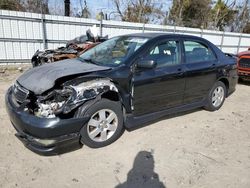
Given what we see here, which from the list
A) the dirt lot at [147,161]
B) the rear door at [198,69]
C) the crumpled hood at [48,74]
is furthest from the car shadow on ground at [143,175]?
the rear door at [198,69]

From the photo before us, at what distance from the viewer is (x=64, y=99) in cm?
309

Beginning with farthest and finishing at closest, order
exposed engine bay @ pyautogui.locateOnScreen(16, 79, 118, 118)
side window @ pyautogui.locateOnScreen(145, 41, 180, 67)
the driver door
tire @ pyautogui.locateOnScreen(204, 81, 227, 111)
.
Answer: tire @ pyautogui.locateOnScreen(204, 81, 227, 111) → side window @ pyautogui.locateOnScreen(145, 41, 180, 67) → the driver door → exposed engine bay @ pyautogui.locateOnScreen(16, 79, 118, 118)

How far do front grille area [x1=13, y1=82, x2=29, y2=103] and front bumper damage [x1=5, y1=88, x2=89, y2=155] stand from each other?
0.14 metres

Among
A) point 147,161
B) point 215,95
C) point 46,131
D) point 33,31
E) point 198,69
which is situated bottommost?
point 147,161

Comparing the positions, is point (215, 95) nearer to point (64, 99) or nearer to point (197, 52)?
point (197, 52)

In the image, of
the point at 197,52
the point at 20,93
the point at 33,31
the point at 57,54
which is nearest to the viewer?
the point at 20,93

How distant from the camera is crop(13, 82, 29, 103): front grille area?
3.16m

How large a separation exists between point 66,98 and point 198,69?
2.62 metres

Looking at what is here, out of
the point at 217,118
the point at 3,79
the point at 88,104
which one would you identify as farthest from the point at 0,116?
the point at 217,118

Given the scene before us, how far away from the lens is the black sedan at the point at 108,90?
298 cm

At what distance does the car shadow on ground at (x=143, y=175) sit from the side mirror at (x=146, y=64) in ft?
4.26

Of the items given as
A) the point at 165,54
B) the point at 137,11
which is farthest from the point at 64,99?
the point at 137,11

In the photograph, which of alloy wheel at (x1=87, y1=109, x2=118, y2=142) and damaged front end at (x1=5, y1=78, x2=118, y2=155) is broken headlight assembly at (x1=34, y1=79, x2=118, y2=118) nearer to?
damaged front end at (x1=5, y1=78, x2=118, y2=155)

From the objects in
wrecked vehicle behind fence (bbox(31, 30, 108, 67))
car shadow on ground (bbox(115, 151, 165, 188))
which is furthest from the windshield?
wrecked vehicle behind fence (bbox(31, 30, 108, 67))
